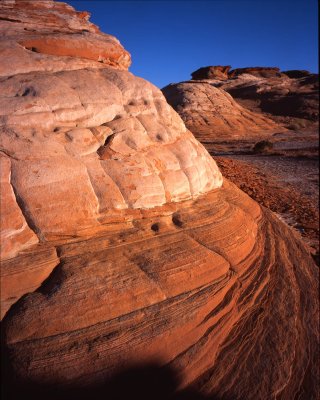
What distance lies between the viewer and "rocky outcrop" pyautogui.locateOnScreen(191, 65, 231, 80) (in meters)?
49.8

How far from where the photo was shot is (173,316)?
265 cm

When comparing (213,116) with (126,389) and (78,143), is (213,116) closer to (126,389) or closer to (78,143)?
(78,143)

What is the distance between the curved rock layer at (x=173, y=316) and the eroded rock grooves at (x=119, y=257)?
1 centimetres

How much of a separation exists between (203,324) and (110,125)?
256cm

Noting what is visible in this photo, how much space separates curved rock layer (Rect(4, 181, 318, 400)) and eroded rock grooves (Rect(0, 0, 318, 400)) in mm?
12

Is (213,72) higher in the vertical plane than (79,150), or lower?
higher

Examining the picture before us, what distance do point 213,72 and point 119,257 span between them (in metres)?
52.9

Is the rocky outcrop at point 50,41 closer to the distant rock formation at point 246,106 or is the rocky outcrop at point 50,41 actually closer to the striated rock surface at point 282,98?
the distant rock formation at point 246,106

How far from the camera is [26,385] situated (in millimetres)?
2039

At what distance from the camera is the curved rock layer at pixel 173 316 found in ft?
7.37

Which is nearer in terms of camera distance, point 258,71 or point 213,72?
point 213,72

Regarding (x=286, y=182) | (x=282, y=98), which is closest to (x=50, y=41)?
(x=286, y=182)

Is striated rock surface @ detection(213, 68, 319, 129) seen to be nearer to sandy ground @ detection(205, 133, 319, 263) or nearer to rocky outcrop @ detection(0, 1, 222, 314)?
sandy ground @ detection(205, 133, 319, 263)

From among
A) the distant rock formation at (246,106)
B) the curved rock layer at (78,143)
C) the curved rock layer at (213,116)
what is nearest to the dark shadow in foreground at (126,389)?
the curved rock layer at (78,143)
